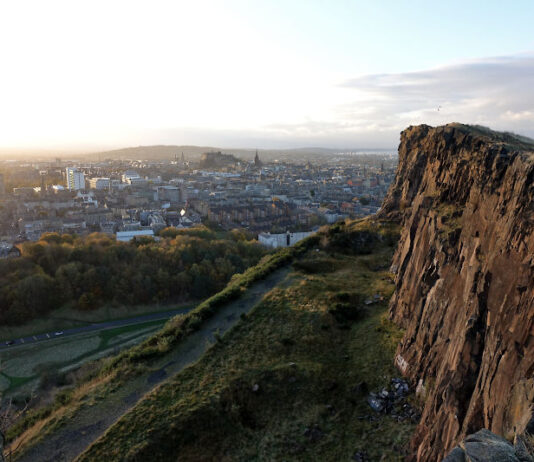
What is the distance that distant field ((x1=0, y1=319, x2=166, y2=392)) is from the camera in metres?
27.6

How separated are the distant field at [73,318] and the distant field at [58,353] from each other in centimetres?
264

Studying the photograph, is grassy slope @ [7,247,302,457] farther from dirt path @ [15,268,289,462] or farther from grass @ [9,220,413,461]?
dirt path @ [15,268,289,462]

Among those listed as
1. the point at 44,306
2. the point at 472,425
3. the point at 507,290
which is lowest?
the point at 44,306

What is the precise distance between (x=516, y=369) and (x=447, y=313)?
423cm

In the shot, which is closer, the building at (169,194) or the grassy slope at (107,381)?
the grassy slope at (107,381)

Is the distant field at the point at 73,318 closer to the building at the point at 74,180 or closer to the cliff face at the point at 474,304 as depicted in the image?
the cliff face at the point at 474,304

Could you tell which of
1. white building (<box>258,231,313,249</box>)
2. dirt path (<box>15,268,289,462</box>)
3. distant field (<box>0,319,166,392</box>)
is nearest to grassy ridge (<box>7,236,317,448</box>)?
dirt path (<box>15,268,289,462</box>)

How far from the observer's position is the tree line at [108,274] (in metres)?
36.4

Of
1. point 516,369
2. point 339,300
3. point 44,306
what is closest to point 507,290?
point 516,369

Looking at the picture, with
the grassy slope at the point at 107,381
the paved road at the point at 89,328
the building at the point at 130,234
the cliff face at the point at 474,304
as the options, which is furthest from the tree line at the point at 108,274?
the cliff face at the point at 474,304

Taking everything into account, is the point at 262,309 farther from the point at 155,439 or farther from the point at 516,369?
the point at 516,369

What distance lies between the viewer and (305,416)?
13844 millimetres

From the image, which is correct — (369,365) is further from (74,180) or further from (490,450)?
(74,180)

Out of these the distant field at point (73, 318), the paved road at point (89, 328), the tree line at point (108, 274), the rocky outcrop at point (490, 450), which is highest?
the rocky outcrop at point (490, 450)
